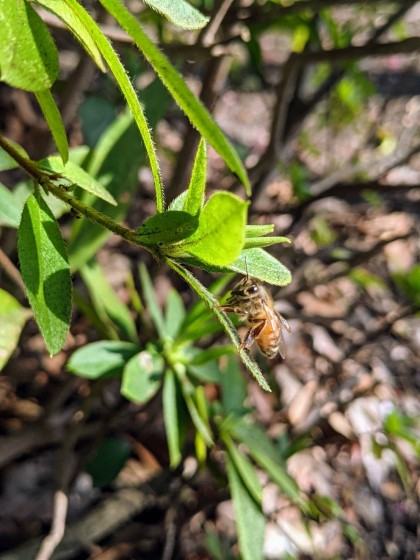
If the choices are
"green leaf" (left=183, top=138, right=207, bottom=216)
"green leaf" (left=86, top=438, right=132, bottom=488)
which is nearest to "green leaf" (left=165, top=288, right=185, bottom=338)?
"green leaf" (left=86, top=438, right=132, bottom=488)

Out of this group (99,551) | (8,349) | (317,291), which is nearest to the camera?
(8,349)

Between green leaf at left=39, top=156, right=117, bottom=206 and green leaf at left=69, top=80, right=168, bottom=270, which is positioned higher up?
green leaf at left=39, top=156, right=117, bottom=206

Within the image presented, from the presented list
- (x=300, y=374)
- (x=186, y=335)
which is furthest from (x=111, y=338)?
(x=300, y=374)

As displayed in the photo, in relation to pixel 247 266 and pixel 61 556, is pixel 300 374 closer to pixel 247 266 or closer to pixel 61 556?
pixel 61 556

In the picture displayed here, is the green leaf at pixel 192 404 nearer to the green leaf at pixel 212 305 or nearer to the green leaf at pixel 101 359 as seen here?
the green leaf at pixel 101 359

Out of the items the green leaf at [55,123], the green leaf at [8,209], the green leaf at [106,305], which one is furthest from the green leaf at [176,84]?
the green leaf at [106,305]

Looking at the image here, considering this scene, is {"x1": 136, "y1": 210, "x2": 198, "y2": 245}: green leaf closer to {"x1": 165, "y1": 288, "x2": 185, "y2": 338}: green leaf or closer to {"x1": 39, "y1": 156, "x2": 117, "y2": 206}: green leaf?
{"x1": 39, "y1": 156, "x2": 117, "y2": 206}: green leaf
